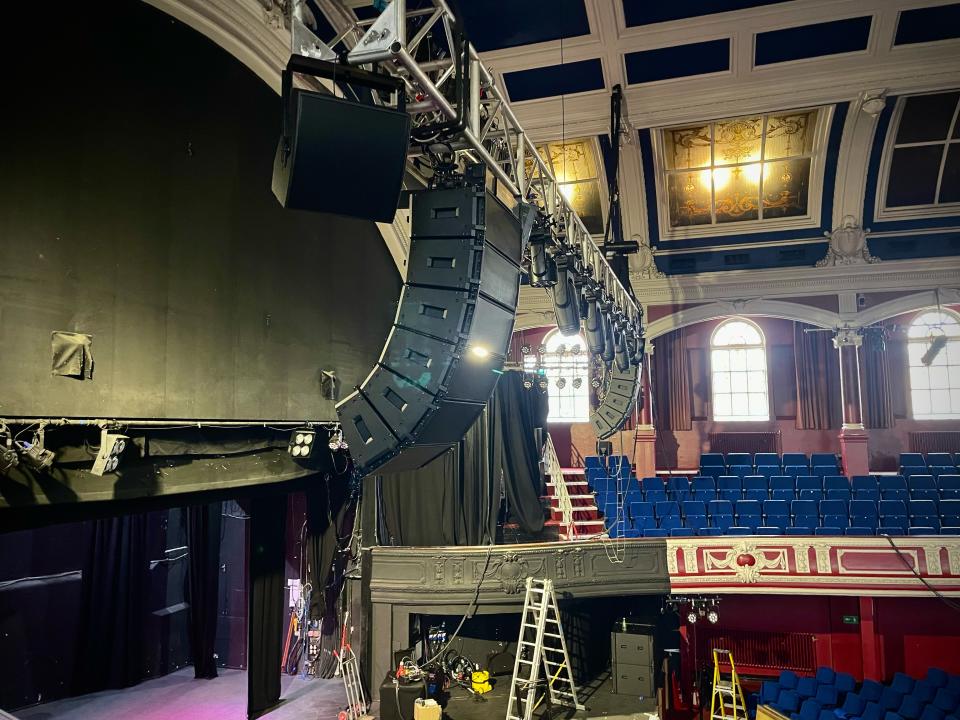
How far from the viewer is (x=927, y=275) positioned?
469 inches

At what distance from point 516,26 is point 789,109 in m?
4.68

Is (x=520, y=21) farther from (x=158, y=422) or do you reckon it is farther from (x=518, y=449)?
(x=158, y=422)

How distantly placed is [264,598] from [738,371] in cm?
961

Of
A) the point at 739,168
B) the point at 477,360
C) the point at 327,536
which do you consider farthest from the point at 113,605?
the point at 739,168

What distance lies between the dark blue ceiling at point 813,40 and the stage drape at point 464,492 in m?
6.27

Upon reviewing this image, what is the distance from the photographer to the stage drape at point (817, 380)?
12547 millimetres

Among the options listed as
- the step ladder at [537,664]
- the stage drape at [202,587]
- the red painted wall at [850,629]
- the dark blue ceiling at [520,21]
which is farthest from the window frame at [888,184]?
the stage drape at [202,587]

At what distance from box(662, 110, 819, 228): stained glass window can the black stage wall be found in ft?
22.9

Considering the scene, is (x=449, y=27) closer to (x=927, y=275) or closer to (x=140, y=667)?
(x=140, y=667)

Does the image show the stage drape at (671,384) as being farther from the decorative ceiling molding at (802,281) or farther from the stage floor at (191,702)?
the stage floor at (191,702)

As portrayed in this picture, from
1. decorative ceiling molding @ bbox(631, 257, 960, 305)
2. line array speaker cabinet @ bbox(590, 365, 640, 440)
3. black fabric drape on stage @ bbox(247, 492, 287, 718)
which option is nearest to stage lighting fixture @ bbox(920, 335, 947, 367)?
decorative ceiling molding @ bbox(631, 257, 960, 305)

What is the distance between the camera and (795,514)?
402 inches

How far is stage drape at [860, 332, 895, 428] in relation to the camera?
12258 millimetres

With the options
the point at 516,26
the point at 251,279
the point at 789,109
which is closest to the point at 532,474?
the point at 251,279
